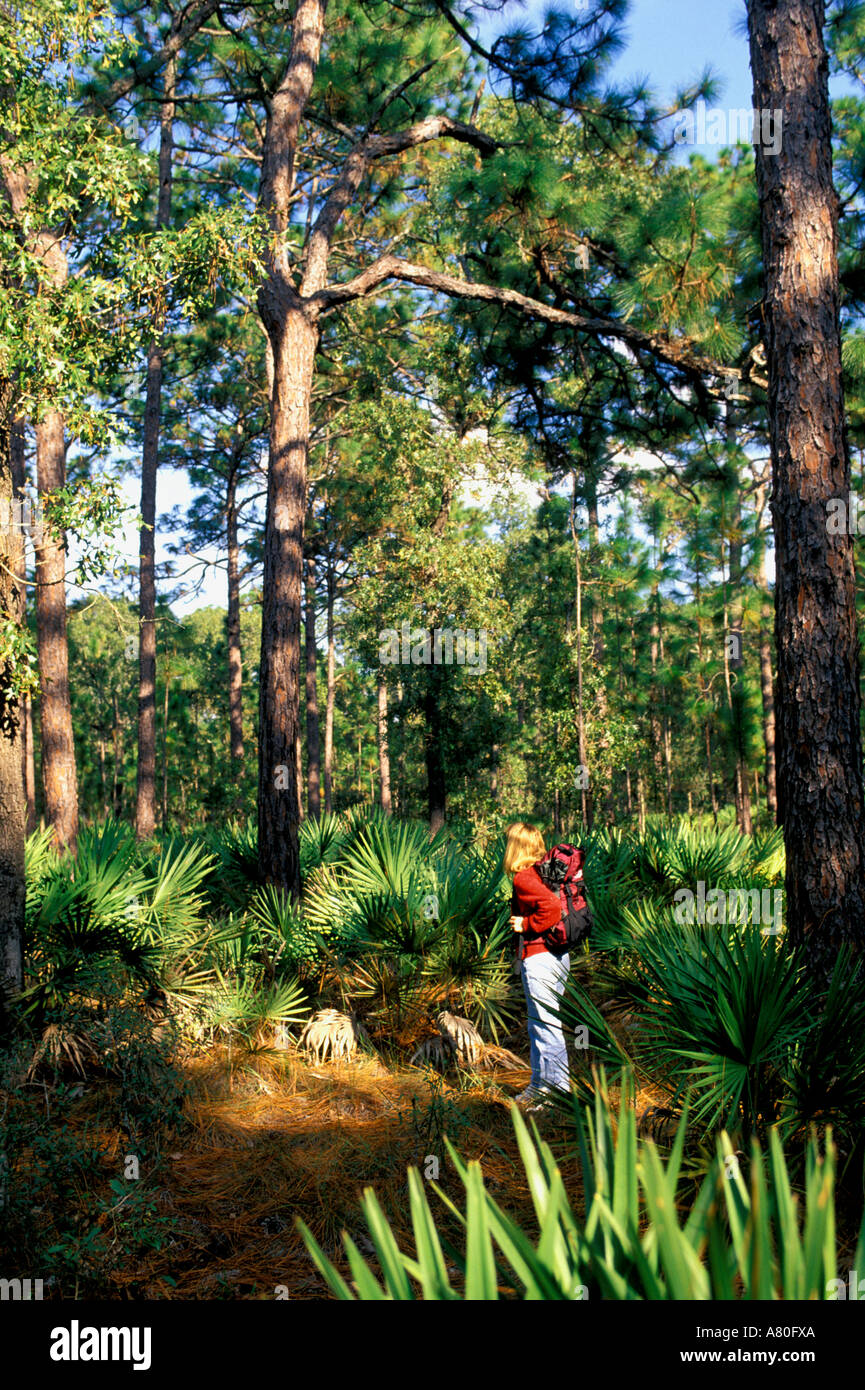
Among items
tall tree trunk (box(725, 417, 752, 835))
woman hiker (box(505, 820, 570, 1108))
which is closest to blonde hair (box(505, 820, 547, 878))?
woman hiker (box(505, 820, 570, 1108))

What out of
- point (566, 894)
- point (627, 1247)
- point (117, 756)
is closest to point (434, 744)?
point (566, 894)

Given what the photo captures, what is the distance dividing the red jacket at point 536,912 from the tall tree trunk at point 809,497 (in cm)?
138

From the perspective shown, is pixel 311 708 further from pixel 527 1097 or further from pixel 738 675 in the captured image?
pixel 527 1097

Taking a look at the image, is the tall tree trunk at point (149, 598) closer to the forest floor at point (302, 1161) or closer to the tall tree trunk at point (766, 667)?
the forest floor at point (302, 1161)

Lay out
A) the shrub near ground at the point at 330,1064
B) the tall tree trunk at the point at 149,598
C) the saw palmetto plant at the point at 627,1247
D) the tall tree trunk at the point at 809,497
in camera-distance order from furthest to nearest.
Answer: the tall tree trunk at the point at 149,598
the tall tree trunk at the point at 809,497
the shrub near ground at the point at 330,1064
the saw palmetto plant at the point at 627,1247

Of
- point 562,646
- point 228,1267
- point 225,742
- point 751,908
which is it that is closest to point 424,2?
point 751,908

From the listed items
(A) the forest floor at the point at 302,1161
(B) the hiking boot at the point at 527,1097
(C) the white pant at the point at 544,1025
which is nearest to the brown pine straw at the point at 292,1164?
(A) the forest floor at the point at 302,1161

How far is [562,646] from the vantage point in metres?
24.2

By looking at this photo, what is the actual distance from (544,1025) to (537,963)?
0.36m

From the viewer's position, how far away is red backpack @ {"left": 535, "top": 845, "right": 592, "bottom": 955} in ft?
18.2

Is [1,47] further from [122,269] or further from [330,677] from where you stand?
[330,677]

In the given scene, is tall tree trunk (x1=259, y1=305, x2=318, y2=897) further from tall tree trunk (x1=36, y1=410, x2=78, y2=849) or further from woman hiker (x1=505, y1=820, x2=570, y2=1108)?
tall tree trunk (x1=36, y1=410, x2=78, y2=849)

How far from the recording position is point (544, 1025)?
5336mm

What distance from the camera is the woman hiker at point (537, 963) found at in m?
5.34
